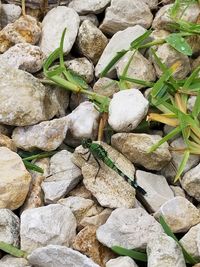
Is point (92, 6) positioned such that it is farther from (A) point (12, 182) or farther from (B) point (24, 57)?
(A) point (12, 182)

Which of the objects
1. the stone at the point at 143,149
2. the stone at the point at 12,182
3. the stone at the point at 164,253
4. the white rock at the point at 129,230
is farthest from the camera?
the stone at the point at 143,149

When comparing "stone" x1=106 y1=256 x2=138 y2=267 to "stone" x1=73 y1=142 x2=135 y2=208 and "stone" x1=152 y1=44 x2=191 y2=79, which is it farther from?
"stone" x1=152 y1=44 x2=191 y2=79

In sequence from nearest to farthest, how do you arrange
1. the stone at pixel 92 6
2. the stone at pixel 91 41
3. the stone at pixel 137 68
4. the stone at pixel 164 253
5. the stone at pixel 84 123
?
the stone at pixel 164 253 < the stone at pixel 84 123 < the stone at pixel 137 68 < the stone at pixel 91 41 < the stone at pixel 92 6

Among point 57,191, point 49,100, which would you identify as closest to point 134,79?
point 49,100

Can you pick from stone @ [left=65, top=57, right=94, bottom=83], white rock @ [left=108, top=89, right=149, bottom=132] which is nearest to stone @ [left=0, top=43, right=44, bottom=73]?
stone @ [left=65, top=57, right=94, bottom=83]

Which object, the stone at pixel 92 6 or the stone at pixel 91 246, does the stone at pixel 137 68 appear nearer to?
the stone at pixel 92 6

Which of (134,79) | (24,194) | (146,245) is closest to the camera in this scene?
(146,245)

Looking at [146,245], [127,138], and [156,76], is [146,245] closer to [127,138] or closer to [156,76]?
[127,138]

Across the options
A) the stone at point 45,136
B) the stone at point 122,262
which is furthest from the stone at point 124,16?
the stone at point 122,262
